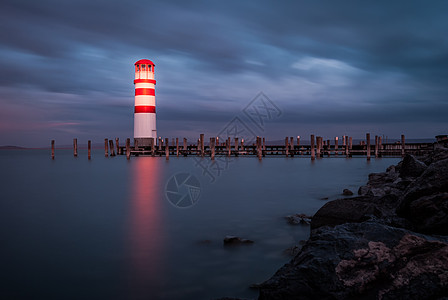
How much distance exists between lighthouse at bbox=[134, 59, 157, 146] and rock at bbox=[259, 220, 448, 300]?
26158mm

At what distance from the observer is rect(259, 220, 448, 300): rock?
2.14 meters

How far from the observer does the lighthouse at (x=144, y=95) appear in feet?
89.9

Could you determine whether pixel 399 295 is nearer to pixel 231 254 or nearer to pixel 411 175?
pixel 231 254

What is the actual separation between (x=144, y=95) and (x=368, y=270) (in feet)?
87.1

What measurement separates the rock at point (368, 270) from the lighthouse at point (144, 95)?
1030 inches

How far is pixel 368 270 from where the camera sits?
224cm

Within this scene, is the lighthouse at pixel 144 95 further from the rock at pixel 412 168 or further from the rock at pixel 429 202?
the rock at pixel 429 202

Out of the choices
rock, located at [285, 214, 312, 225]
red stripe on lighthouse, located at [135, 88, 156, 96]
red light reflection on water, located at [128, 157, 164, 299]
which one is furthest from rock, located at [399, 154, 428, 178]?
→ red stripe on lighthouse, located at [135, 88, 156, 96]

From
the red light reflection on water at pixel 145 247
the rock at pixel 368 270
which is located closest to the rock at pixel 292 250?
the red light reflection on water at pixel 145 247

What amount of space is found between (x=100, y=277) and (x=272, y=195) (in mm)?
6743

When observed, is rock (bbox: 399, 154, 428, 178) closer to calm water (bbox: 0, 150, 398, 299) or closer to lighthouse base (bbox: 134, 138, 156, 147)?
calm water (bbox: 0, 150, 398, 299)

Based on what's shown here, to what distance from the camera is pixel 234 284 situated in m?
3.53

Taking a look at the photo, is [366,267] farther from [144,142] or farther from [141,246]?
[144,142]

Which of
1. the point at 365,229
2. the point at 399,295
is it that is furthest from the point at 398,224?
the point at 399,295
